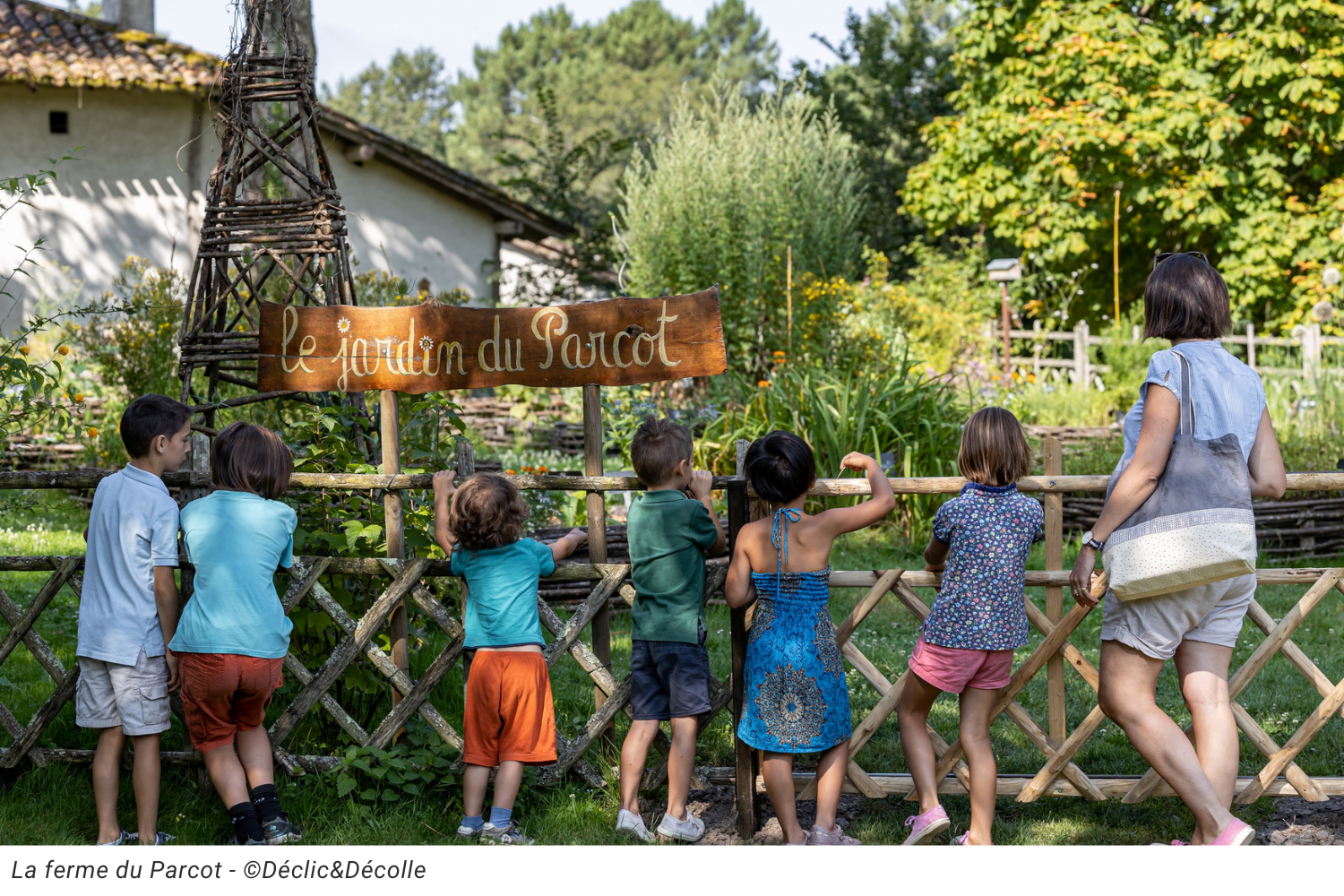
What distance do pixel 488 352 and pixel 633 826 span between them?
1620 millimetres

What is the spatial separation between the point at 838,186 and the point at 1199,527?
10.1m

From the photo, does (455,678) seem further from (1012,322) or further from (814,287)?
(1012,322)

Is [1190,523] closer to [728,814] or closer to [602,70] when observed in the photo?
[728,814]

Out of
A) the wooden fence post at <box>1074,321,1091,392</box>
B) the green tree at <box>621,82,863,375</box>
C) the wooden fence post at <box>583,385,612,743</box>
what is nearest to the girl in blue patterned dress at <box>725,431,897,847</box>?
the wooden fence post at <box>583,385,612,743</box>

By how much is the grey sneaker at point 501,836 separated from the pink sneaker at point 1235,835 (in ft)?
6.38

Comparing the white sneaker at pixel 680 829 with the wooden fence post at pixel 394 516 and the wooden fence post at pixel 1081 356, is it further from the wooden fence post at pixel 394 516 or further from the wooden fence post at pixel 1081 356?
the wooden fence post at pixel 1081 356

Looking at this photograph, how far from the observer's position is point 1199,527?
275 cm

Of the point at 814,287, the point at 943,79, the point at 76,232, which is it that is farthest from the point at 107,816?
the point at 943,79

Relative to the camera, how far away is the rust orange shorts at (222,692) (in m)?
3.07

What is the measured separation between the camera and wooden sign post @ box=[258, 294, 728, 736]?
342cm

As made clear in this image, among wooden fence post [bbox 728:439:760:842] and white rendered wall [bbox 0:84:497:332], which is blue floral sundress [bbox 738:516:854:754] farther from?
white rendered wall [bbox 0:84:497:332]

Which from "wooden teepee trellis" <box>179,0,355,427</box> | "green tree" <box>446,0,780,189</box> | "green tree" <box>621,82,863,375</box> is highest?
"green tree" <box>446,0,780,189</box>

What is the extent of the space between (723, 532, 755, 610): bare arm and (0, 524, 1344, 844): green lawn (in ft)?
2.57

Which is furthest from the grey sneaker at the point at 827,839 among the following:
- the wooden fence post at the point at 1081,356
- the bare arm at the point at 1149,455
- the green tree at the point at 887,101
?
the green tree at the point at 887,101
